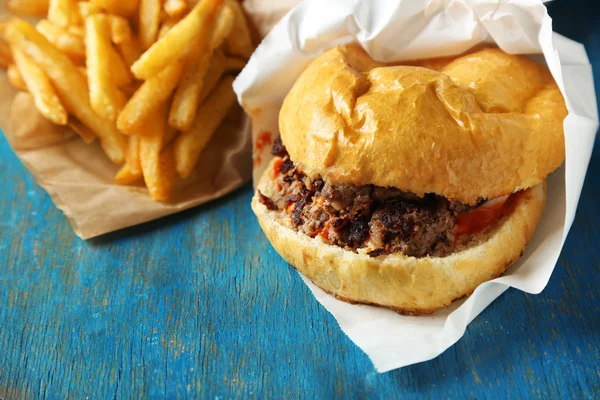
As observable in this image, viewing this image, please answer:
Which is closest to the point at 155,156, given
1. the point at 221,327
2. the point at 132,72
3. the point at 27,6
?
the point at 132,72

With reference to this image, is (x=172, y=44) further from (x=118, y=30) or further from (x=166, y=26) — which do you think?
(x=118, y=30)

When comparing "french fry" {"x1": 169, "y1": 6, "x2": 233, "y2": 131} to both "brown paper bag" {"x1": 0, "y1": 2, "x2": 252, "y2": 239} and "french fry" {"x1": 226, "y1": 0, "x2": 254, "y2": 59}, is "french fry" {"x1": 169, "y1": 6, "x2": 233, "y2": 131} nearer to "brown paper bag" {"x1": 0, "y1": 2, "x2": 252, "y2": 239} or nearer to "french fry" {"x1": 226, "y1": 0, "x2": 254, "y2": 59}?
"french fry" {"x1": 226, "y1": 0, "x2": 254, "y2": 59}

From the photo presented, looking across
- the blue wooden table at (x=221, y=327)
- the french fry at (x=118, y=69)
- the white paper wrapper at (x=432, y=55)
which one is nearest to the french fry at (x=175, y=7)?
the french fry at (x=118, y=69)

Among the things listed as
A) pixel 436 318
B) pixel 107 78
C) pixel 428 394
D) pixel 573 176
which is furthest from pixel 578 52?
pixel 107 78

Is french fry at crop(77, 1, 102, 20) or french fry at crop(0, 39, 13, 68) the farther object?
french fry at crop(0, 39, 13, 68)

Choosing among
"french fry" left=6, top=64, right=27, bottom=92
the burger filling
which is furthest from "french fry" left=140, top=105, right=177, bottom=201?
the burger filling

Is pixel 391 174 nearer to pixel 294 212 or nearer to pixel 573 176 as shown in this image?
pixel 294 212
